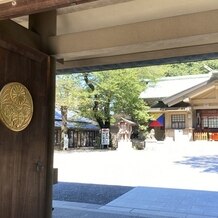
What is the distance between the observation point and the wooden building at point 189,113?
1009 inches

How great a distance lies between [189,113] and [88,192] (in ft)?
65.6

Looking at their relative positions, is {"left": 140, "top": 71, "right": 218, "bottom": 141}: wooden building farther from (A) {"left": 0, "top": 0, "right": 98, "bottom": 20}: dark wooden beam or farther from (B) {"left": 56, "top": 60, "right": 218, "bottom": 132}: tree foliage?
(A) {"left": 0, "top": 0, "right": 98, "bottom": 20}: dark wooden beam

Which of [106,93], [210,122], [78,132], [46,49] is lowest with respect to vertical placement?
[78,132]

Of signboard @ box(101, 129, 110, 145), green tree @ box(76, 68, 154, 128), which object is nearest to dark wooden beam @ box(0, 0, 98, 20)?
green tree @ box(76, 68, 154, 128)

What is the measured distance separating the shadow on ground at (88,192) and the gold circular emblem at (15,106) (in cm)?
369

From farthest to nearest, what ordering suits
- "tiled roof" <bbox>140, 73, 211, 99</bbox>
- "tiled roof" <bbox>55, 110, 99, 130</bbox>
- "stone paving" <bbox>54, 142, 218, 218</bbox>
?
1. "tiled roof" <bbox>140, 73, 211, 99</bbox>
2. "tiled roof" <bbox>55, 110, 99, 130</bbox>
3. "stone paving" <bbox>54, 142, 218, 218</bbox>

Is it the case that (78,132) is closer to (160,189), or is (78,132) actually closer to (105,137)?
(105,137)

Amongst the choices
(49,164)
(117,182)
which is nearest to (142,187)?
(117,182)

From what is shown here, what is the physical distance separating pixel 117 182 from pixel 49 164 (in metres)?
5.64

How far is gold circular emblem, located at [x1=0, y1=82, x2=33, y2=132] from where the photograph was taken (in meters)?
3.12

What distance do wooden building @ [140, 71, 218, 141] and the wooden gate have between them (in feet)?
74.0

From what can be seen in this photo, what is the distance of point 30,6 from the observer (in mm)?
1990

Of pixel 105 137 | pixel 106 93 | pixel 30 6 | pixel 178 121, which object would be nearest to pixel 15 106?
pixel 30 6

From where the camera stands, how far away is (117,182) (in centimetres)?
922
